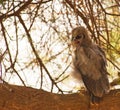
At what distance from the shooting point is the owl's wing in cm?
240

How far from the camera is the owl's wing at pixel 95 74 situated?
2398 millimetres

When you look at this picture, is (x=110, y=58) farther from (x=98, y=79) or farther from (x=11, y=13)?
(x=11, y=13)

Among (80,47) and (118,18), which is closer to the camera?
(80,47)

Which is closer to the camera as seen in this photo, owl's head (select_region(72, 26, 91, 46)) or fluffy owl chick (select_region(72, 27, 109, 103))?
fluffy owl chick (select_region(72, 27, 109, 103))

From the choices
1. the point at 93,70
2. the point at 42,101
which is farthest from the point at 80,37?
the point at 42,101

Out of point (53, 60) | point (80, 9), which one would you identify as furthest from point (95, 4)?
point (53, 60)

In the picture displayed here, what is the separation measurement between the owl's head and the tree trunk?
424 mm

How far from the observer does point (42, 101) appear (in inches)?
89.3

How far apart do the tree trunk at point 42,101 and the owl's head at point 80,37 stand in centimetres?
42

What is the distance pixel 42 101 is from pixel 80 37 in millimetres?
639

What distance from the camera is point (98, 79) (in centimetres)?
242

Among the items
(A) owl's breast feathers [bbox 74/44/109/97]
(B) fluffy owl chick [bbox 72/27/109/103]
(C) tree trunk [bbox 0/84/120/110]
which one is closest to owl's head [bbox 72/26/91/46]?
(B) fluffy owl chick [bbox 72/27/109/103]

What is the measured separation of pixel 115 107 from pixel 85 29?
655mm

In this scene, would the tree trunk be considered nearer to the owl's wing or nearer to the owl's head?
the owl's wing
